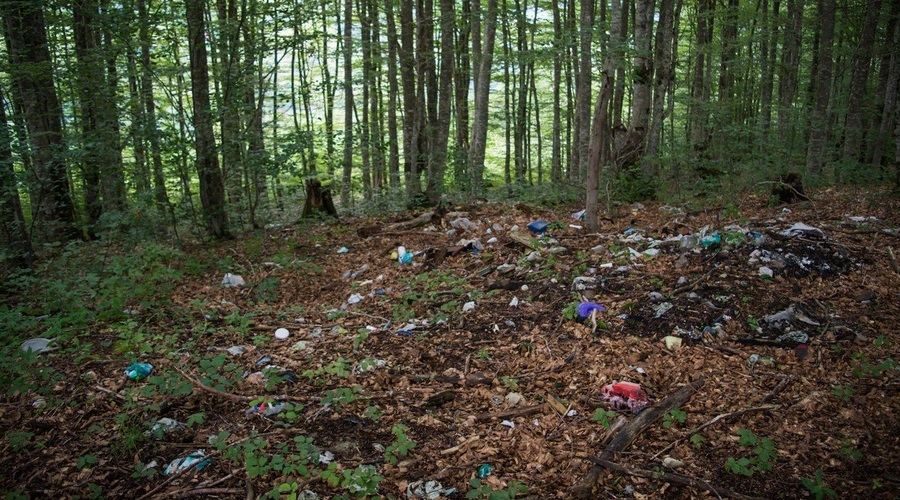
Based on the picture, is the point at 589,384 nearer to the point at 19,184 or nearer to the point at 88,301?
the point at 88,301

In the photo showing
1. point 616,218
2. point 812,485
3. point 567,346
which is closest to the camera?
point 812,485

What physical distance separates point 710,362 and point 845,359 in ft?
3.08

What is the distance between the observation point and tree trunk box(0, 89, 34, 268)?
6185mm

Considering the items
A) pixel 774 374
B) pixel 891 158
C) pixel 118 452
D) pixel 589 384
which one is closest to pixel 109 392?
pixel 118 452

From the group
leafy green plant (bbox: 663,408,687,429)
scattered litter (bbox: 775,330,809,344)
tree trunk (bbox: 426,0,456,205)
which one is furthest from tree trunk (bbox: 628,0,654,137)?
leafy green plant (bbox: 663,408,687,429)

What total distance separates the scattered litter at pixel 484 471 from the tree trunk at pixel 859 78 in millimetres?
12243

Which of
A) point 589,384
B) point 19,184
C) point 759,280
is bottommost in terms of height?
point 589,384

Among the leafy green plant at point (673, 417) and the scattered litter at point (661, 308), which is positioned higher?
the scattered litter at point (661, 308)

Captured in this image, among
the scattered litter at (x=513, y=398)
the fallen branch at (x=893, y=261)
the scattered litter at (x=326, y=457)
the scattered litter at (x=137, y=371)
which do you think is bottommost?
the scattered litter at (x=513, y=398)

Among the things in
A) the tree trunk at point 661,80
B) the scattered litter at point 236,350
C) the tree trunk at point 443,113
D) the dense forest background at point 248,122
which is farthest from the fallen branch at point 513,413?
the tree trunk at point 661,80

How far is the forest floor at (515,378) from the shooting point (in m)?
2.90

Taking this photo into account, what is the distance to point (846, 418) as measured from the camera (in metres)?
3.13

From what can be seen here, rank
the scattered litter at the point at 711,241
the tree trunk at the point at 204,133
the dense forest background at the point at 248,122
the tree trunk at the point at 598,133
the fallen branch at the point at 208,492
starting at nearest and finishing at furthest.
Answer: the fallen branch at the point at 208,492 < the scattered litter at the point at 711,241 < the tree trunk at the point at 598,133 < the dense forest background at the point at 248,122 < the tree trunk at the point at 204,133

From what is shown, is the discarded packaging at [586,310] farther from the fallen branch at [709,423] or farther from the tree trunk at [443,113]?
the tree trunk at [443,113]
